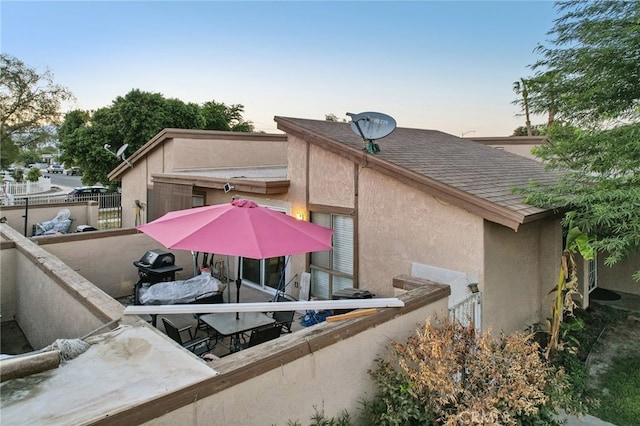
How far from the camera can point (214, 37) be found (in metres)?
15.2

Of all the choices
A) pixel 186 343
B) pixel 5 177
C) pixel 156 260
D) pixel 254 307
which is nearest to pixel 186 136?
pixel 156 260

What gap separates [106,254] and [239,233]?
18.0 feet

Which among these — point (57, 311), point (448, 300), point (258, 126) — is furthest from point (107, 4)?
point (258, 126)

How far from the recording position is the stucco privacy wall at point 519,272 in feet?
20.6

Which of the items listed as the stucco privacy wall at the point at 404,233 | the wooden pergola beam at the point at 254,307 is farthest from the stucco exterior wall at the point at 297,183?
the wooden pergola beam at the point at 254,307

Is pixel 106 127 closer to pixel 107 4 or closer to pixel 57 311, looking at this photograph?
pixel 107 4

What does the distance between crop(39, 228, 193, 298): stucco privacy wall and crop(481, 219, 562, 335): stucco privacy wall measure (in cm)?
833

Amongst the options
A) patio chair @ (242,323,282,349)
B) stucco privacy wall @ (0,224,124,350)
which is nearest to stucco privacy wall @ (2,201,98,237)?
stucco privacy wall @ (0,224,124,350)

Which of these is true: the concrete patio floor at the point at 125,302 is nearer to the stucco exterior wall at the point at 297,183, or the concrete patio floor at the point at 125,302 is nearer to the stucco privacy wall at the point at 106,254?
the stucco privacy wall at the point at 106,254

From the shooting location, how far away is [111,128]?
87.4 ft

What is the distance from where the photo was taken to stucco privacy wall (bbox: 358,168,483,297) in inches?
243

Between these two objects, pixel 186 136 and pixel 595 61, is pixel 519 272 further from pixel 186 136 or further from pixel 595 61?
pixel 186 136

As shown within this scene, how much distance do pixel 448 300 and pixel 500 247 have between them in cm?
159

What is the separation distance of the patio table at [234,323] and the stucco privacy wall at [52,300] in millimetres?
1648
